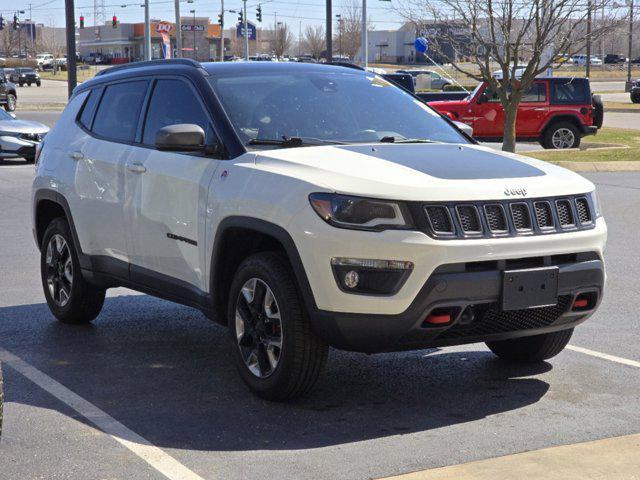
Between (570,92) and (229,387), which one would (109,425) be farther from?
(570,92)

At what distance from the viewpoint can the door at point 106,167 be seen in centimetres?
718

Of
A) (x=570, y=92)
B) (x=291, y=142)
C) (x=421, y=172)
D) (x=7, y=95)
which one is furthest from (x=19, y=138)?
(x=7, y=95)

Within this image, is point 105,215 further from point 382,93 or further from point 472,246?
point 472,246

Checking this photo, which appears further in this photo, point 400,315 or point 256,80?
point 256,80

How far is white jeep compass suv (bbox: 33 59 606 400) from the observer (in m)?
5.39

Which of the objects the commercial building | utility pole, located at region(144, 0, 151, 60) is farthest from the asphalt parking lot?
the commercial building

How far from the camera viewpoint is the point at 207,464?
4.96 m

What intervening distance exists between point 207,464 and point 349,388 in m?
1.47

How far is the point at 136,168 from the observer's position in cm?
691

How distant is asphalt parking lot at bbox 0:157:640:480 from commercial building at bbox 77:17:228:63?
10715 cm

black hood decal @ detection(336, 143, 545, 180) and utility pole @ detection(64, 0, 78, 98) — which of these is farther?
utility pole @ detection(64, 0, 78, 98)

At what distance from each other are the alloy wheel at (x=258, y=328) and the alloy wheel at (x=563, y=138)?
22.1 m

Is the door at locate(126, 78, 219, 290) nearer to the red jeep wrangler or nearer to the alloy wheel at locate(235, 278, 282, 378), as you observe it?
the alloy wheel at locate(235, 278, 282, 378)

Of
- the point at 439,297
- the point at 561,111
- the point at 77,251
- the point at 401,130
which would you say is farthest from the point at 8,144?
the point at 439,297
